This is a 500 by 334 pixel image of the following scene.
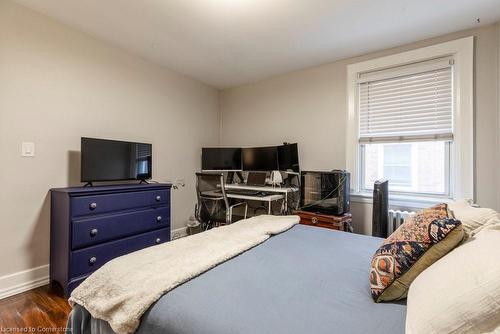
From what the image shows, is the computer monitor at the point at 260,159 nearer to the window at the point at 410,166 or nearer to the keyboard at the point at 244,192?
the keyboard at the point at 244,192

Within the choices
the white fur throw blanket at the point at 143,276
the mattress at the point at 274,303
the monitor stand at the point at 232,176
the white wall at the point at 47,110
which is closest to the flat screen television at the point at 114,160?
the white wall at the point at 47,110

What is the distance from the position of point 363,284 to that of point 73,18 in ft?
10.2

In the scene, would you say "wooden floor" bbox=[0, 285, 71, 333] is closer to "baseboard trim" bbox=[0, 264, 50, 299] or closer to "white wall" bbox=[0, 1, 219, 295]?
"baseboard trim" bbox=[0, 264, 50, 299]

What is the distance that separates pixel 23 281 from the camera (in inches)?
86.0

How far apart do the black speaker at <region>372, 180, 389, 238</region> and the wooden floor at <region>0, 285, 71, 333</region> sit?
263cm

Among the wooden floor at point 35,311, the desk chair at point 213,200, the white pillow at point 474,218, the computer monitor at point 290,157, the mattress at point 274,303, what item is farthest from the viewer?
the computer monitor at point 290,157

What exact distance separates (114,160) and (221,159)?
5.15 feet

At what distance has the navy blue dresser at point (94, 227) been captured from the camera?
204cm

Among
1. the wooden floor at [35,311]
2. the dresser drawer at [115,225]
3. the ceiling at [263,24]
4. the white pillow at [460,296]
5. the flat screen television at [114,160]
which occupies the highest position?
the ceiling at [263,24]

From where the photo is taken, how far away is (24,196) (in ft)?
7.23

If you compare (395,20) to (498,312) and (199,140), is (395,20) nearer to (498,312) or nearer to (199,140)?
(498,312)

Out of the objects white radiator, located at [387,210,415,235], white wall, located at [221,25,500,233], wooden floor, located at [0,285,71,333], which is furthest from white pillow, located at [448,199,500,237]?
wooden floor, located at [0,285,71,333]

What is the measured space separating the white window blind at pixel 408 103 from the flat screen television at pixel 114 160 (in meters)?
2.62

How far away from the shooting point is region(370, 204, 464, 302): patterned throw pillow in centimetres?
92
